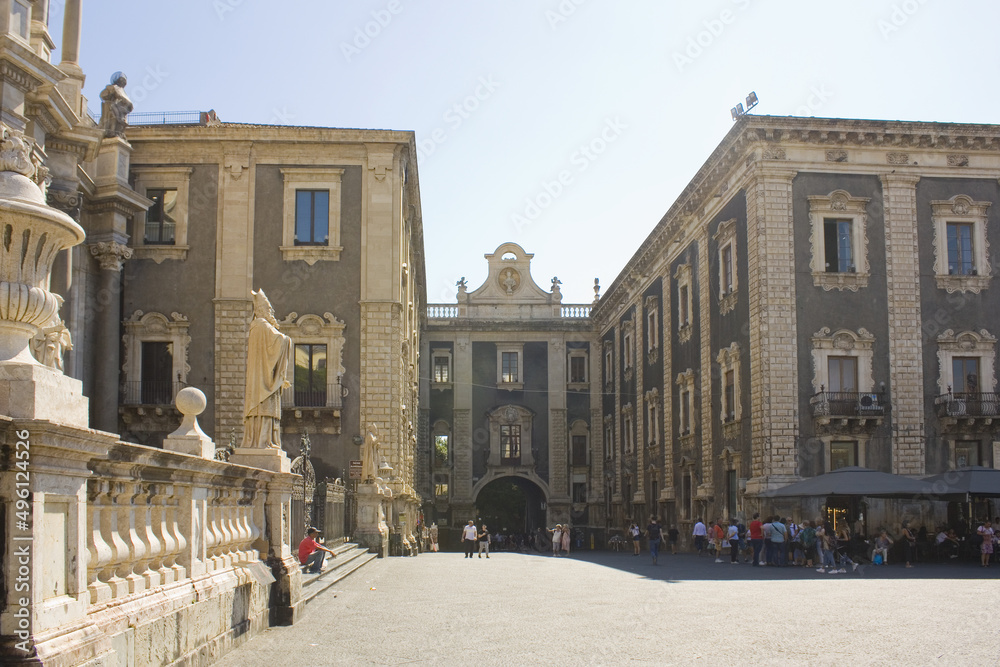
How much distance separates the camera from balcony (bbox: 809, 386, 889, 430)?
29125mm

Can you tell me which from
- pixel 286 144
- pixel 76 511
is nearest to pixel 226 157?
pixel 286 144

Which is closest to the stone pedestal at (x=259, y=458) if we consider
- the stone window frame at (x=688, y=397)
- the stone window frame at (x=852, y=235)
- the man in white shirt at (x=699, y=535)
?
the stone window frame at (x=852, y=235)

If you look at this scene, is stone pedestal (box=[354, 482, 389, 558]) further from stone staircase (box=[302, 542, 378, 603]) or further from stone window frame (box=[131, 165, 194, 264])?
stone window frame (box=[131, 165, 194, 264])

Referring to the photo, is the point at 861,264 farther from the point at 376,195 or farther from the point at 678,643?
the point at 678,643

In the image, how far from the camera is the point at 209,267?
107 feet

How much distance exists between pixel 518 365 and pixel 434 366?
4.72 metres

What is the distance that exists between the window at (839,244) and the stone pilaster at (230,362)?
1737 cm

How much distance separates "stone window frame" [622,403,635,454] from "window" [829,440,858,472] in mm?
20518

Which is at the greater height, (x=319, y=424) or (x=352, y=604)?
(x=319, y=424)

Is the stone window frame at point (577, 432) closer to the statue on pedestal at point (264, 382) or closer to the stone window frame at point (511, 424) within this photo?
the stone window frame at point (511, 424)

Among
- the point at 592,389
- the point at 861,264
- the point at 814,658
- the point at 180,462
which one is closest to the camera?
the point at 180,462

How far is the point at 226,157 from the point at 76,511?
94.2 ft

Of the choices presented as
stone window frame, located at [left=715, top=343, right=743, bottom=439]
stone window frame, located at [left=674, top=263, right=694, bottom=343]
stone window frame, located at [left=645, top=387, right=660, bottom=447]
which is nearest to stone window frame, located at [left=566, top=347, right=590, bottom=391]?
stone window frame, located at [left=645, top=387, right=660, bottom=447]

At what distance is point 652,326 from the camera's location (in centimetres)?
4581
